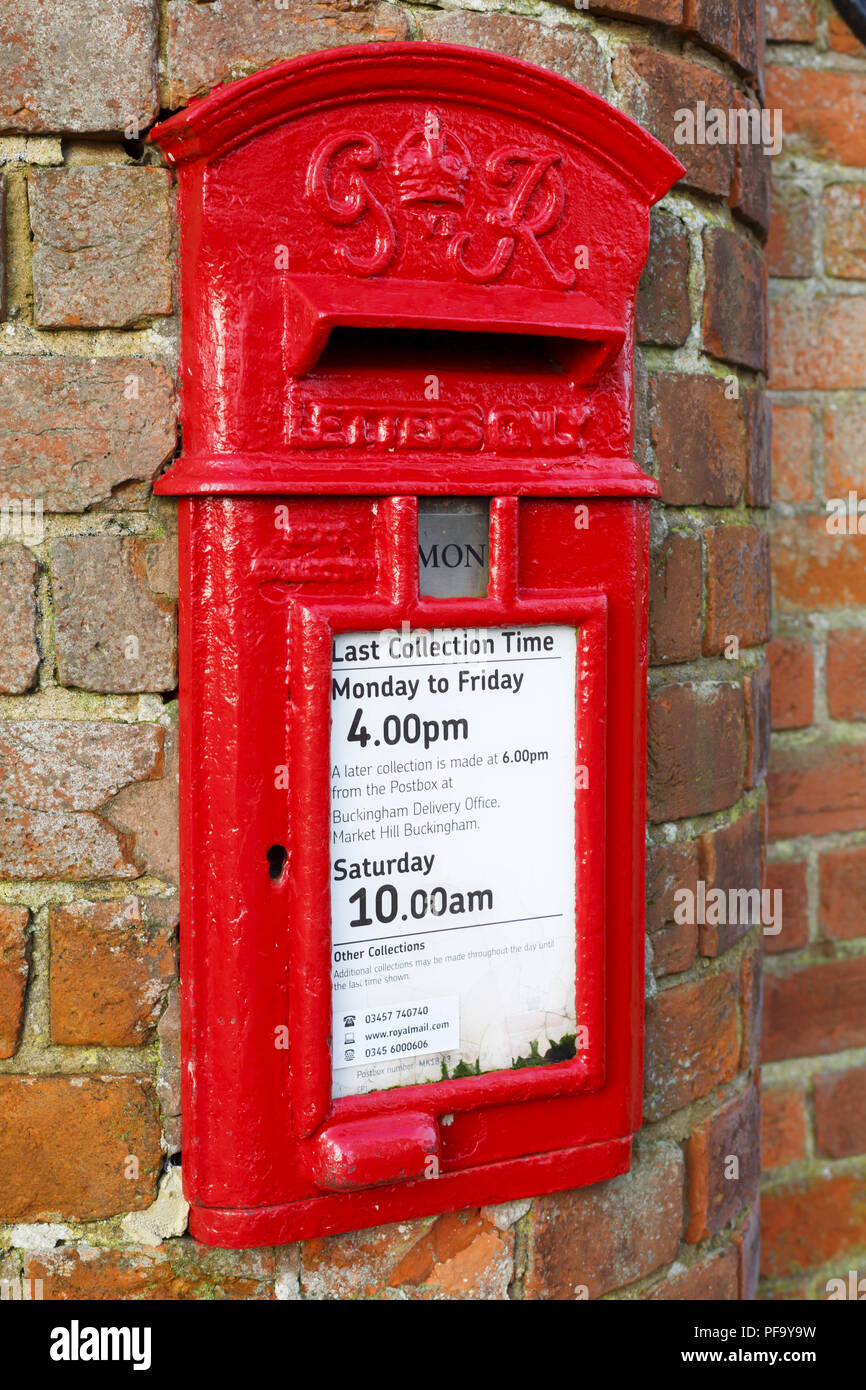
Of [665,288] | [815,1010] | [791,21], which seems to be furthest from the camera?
[815,1010]

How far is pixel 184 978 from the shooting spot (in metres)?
0.98

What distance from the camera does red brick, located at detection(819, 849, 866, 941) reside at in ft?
5.47

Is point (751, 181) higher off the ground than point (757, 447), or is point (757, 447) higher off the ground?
point (751, 181)

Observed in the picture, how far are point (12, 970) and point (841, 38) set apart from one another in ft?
5.14

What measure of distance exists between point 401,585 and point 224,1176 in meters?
0.50

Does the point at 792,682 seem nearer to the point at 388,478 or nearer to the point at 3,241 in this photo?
the point at 388,478

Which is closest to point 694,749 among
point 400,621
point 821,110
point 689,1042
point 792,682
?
point 689,1042

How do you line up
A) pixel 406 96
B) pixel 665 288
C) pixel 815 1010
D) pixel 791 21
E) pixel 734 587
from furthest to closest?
pixel 815 1010 → pixel 791 21 → pixel 734 587 → pixel 665 288 → pixel 406 96

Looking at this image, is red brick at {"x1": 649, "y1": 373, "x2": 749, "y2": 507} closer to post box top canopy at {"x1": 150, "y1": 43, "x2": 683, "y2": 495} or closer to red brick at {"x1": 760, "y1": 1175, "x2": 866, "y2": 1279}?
post box top canopy at {"x1": 150, "y1": 43, "x2": 683, "y2": 495}

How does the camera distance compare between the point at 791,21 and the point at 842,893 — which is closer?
the point at 791,21

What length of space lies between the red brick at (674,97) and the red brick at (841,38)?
1.73 ft

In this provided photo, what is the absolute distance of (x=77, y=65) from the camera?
92 centimetres

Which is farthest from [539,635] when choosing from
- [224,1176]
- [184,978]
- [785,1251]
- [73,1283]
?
[785,1251]

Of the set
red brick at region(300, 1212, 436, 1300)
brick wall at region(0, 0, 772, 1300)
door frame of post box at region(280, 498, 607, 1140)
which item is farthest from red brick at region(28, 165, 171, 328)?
red brick at region(300, 1212, 436, 1300)
